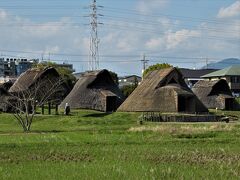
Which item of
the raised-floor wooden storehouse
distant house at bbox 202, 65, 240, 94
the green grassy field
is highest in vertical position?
distant house at bbox 202, 65, 240, 94

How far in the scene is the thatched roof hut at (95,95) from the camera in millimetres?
63750

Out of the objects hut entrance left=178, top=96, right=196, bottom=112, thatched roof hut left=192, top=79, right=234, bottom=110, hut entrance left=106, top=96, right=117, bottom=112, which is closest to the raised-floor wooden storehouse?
hut entrance left=106, top=96, right=117, bottom=112

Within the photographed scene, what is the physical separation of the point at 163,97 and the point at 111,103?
8861mm

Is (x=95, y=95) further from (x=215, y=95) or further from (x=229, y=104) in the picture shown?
(x=229, y=104)

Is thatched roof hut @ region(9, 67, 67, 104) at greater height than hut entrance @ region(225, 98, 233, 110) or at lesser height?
greater

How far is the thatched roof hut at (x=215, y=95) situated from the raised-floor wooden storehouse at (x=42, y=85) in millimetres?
20623

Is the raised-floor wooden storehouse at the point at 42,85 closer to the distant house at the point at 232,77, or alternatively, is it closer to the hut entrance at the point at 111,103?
the hut entrance at the point at 111,103

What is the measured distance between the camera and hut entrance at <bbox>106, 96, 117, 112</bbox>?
63.5m

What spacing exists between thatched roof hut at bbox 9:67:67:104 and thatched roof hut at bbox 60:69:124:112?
1.89m

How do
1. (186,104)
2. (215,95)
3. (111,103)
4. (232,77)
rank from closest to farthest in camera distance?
(186,104)
(111,103)
(215,95)
(232,77)

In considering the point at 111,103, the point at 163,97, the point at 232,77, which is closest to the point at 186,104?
the point at 163,97

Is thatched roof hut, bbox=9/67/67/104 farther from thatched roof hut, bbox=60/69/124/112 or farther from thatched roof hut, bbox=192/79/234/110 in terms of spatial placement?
thatched roof hut, bbox=192/79/234/110

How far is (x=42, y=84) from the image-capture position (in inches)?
2462

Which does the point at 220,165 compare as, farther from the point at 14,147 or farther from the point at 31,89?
the point at 31,89
